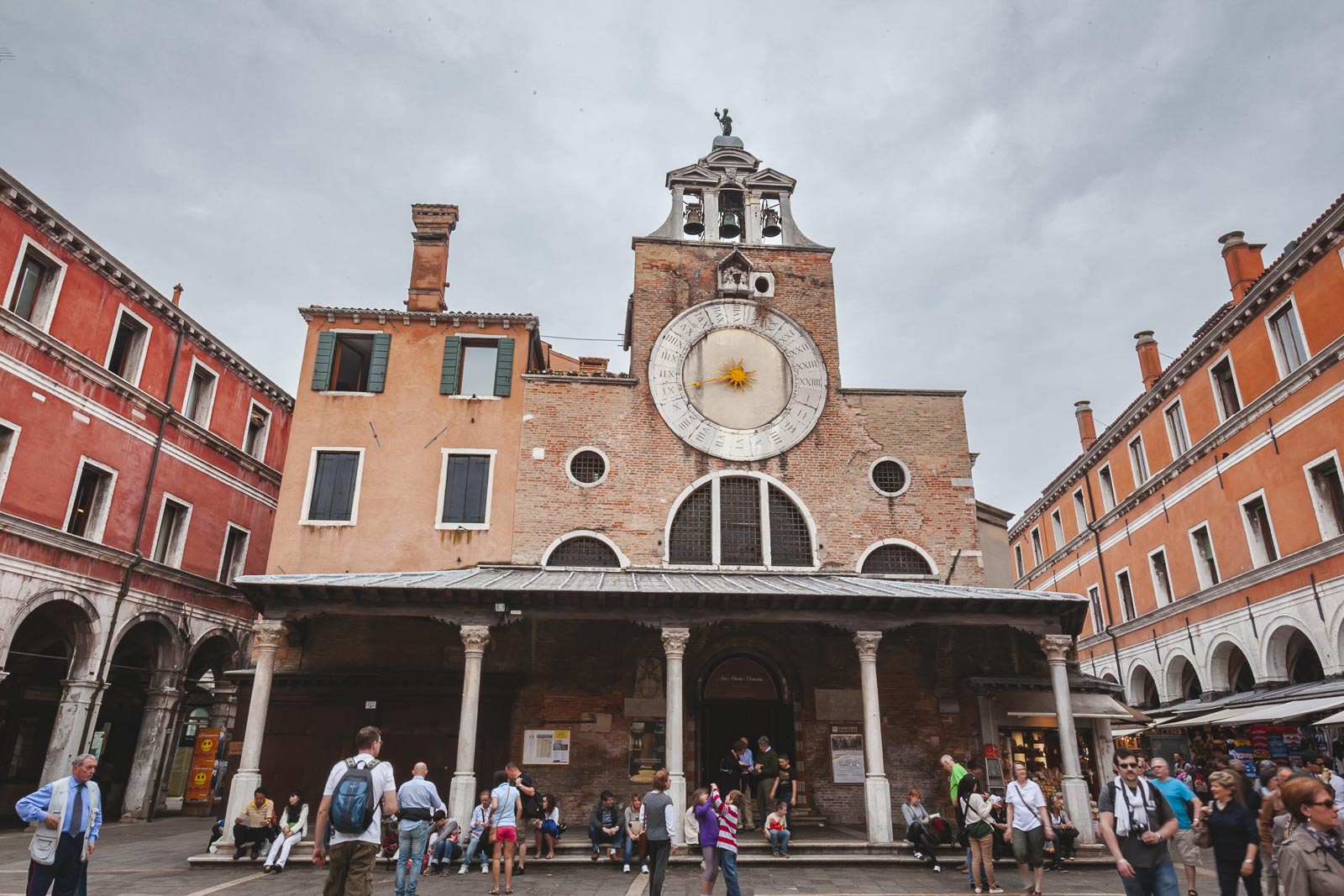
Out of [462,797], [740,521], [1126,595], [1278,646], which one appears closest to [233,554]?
[462,797]

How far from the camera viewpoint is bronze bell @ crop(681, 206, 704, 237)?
789 inches

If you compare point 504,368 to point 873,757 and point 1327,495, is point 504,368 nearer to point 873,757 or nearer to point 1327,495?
point 873,757

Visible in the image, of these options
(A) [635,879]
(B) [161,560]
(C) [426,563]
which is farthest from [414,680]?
(B) [161,560]

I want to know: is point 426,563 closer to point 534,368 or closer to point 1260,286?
point 534,368

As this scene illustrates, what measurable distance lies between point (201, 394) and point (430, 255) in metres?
8.09

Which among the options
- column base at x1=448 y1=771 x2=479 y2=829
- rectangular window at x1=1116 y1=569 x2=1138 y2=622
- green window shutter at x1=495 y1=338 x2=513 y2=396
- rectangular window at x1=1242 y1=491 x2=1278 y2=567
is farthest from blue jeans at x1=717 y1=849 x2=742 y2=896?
rectangular window at x1=1116 y1=569 x2=1138 y2=622

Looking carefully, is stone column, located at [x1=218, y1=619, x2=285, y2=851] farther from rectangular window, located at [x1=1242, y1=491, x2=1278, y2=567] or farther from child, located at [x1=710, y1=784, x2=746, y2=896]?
rectangular window, located at [x1=1242, y1=491, x2=1278, y2=567]

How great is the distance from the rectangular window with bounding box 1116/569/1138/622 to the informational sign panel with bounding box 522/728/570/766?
20203 mm

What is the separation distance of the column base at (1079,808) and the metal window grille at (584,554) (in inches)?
331

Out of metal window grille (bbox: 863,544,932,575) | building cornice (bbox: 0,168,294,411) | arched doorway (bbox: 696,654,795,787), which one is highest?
building cornice (bbox: 0,168,294,411)

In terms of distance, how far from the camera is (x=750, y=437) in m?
17.6

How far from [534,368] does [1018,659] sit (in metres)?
11.6

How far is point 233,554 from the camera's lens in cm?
2348

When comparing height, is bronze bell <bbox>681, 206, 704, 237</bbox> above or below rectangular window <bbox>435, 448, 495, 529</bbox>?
above
